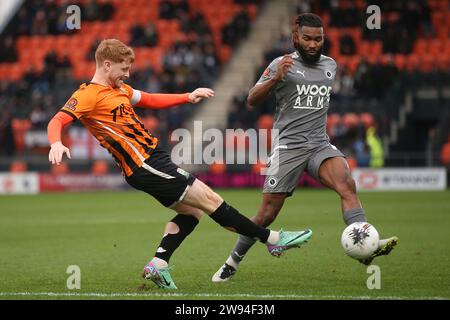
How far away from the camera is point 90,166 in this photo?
2705cm

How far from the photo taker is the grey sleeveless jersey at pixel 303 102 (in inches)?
344

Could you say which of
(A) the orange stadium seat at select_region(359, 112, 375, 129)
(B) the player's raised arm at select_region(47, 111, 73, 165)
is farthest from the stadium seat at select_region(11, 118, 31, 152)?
(B) the player's raised arm at select_region(47, 111, 73, 165)

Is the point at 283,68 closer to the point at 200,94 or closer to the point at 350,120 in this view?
the point at 200,94

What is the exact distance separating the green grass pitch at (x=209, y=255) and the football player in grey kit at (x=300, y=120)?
0.96m


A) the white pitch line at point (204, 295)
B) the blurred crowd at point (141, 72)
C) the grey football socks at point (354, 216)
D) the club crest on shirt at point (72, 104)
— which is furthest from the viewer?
the blurred crowd at point (141, 72)

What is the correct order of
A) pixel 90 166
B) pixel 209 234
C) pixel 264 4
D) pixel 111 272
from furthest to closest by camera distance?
pixel 264 4 → pixel 90 166 → pixel 209 234 → pixel 111 272

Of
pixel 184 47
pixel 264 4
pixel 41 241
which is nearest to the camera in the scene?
pixel 41 241

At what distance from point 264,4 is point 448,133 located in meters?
10.3

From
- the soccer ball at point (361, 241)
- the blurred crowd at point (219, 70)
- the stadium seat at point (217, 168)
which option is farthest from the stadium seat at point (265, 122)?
the soccer ball at point (361, 241)

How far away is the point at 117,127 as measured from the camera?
8.05 metres

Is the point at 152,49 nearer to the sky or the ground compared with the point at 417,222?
nearer to the sky

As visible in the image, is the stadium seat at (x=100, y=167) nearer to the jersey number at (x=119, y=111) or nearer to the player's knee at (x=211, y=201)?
the jersey number at (x=119, y=111)

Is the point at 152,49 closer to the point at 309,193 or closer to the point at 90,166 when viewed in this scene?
the point at 90,166
